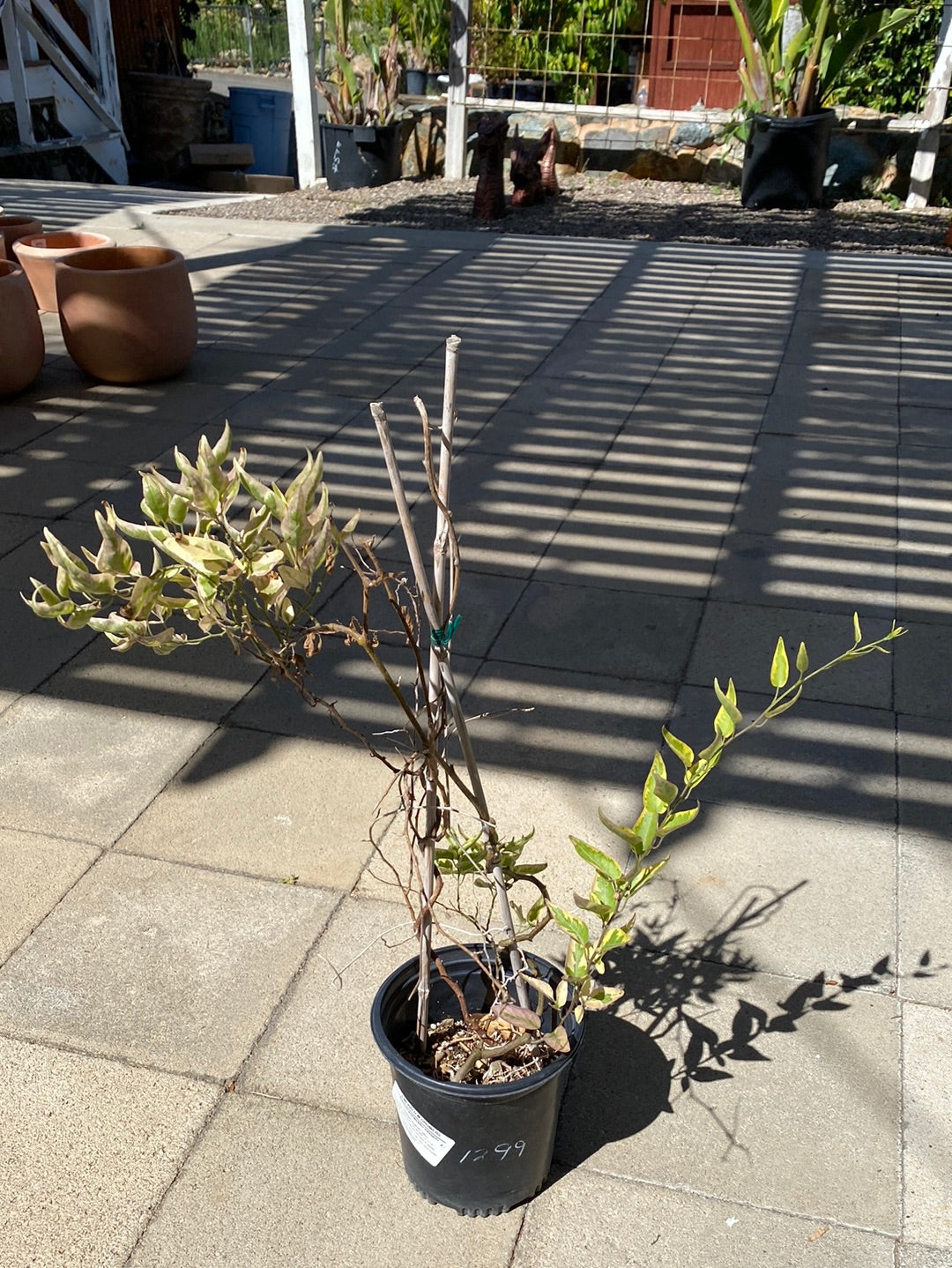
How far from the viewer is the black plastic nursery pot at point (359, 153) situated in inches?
427

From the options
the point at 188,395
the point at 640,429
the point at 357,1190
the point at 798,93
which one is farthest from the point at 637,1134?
the point at 798,93

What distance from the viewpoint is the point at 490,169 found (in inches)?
371

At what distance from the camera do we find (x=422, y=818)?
3014 mm

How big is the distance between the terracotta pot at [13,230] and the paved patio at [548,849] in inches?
60.8

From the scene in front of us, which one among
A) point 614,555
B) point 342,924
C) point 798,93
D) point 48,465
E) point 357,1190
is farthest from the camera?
point 798,93

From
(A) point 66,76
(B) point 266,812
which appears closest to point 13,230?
(B) point 266,812

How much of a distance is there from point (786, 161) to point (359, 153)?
3.84 meters

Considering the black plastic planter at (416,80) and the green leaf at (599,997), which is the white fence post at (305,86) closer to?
the black plastic planter at (416,80)

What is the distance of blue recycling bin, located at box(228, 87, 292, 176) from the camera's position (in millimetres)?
16297

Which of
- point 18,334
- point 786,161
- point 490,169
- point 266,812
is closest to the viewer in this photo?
→ point 266,812

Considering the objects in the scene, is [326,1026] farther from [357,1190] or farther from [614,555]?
[614,555]

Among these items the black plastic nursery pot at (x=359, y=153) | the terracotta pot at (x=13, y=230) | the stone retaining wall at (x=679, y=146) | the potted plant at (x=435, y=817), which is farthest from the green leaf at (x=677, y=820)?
the black plastic nursery pot at (x=359, y=153)

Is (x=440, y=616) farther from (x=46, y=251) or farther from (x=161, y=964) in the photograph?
(x=46, y=251)

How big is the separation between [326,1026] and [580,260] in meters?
6.97
